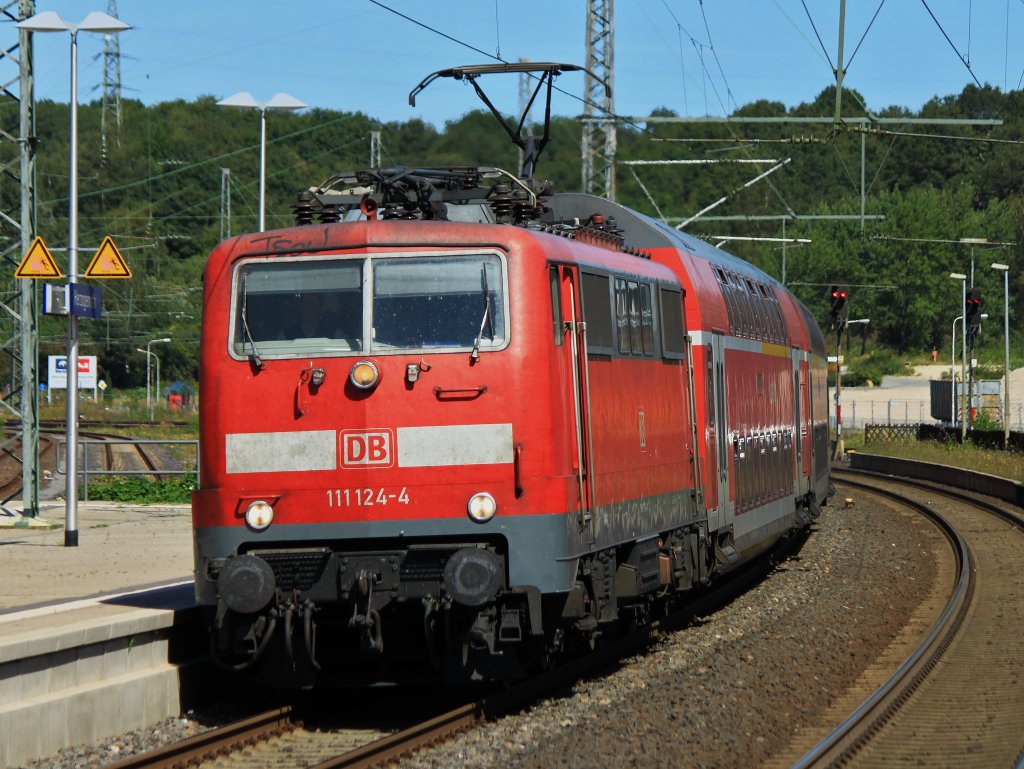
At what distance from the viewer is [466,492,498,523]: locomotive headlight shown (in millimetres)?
9617

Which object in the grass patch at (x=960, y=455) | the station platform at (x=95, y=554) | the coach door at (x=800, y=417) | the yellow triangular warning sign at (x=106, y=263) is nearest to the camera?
the station platform at (x=95, y=554)

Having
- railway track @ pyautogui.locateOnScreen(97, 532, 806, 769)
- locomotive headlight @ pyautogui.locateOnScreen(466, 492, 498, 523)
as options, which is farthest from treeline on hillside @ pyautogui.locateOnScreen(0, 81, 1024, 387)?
locomotive headlight @ pyautogui.locateOnScreen(466, 492, 498, 523)

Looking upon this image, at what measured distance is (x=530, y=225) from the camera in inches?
442

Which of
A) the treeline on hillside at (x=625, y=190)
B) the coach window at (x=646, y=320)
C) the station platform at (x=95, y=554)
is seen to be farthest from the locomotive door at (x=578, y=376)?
the treeline on hillside at (x=625, y=190)

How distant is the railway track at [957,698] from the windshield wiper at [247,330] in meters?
4.27

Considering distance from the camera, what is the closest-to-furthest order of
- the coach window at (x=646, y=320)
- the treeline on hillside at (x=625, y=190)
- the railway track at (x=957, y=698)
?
the railway track at (x=957, y=698) → the coach window at (x=646, y=320) → the treeline on hillside at (x=625, y=190)

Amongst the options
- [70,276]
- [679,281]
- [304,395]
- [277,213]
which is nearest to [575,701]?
[304,395]

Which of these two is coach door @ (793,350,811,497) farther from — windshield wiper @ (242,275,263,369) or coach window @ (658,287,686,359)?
windshield wiper @ (242,275,263,369)

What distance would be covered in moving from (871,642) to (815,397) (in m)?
9.64

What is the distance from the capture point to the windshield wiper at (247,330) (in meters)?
9.98

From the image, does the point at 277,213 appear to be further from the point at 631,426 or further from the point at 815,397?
the point at 631,426

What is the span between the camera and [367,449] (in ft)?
31.9

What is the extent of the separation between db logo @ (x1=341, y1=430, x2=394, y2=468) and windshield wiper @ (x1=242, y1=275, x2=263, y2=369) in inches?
31.2

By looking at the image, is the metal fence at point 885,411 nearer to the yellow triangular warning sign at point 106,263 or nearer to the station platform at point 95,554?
the station platform at point 95,554
